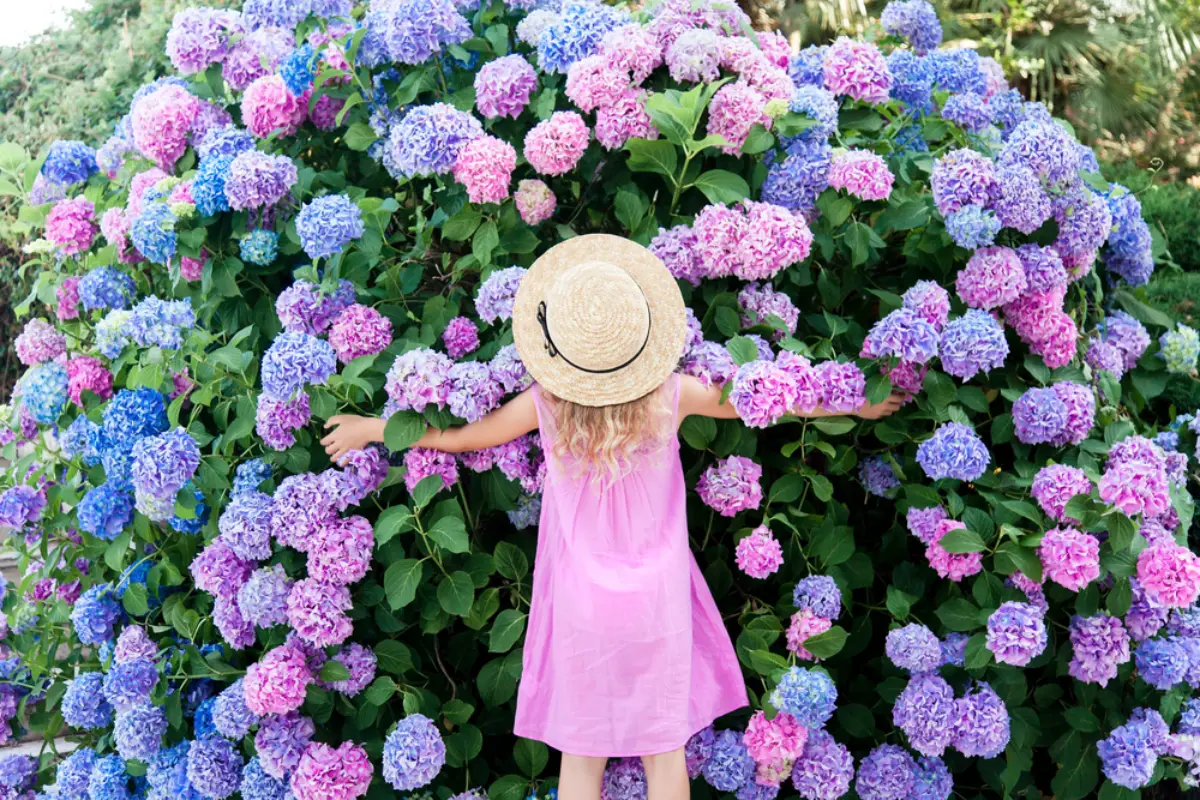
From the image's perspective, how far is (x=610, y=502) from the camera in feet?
7.75

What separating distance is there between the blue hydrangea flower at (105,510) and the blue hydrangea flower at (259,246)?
682mm

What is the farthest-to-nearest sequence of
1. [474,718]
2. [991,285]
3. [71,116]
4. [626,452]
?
1. [71,116]
2. [474,718]
3. [991,285]
4. [626,452]

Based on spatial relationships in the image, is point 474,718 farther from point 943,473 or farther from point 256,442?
point 943,473

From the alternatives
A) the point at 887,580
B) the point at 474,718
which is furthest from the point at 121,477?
the point at 887,580

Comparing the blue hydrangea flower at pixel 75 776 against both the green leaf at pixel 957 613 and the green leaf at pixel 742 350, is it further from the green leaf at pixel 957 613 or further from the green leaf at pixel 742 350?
the green leaf at pixel 957 613

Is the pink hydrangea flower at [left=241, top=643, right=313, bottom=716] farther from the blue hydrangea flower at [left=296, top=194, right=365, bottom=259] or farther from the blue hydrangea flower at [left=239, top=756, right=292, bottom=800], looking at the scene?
the blue hydrangea flower at [left=296, top=194, right=365, bottom=259]

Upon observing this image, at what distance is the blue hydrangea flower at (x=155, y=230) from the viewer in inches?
106

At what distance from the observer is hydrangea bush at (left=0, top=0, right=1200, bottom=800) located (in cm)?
236

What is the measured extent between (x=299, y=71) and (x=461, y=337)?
2.83ft

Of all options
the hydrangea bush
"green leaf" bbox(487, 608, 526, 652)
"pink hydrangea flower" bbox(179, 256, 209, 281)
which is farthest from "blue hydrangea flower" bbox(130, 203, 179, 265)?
"green leaf" bbox(487, 608, 526, 652)

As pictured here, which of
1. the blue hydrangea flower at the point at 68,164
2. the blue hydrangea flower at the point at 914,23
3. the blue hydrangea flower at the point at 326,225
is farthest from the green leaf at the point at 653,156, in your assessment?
the blue hydrangea flower at the point at 68,164

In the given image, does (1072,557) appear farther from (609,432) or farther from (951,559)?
(609,432)

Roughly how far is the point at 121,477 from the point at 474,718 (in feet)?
3.47

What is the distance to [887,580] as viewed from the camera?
272 cm
